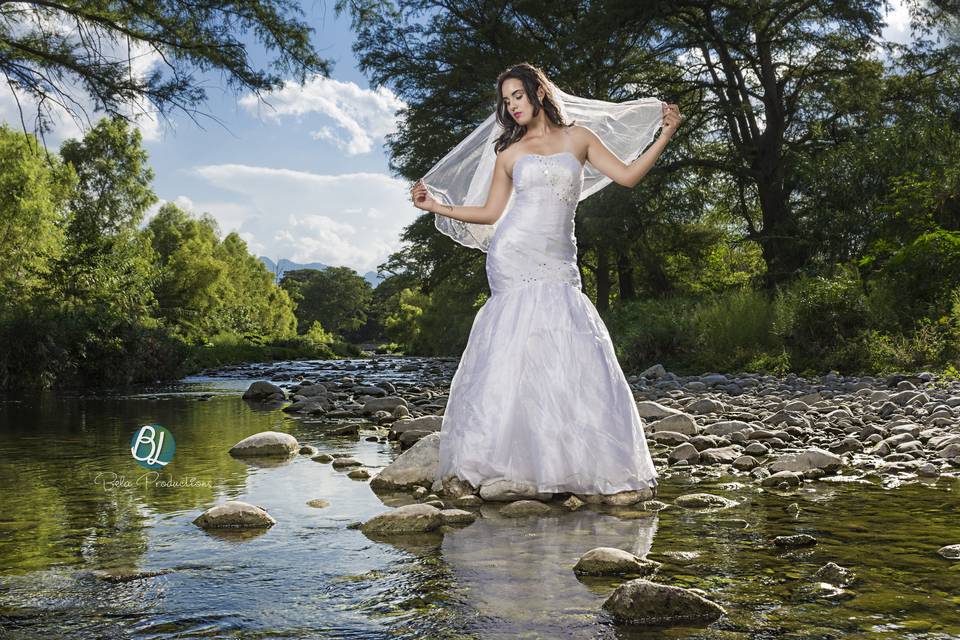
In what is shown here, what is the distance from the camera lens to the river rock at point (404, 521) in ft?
13.7

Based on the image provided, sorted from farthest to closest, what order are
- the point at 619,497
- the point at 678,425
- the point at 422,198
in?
the point at 678,425 → the point at 422,198 → the point at 619,497

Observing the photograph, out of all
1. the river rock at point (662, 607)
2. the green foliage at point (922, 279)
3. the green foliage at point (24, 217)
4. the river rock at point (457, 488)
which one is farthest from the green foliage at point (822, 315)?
the green foliage at point (24, 217)

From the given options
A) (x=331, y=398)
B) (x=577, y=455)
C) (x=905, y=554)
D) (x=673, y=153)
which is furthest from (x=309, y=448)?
(x=673, y=153)

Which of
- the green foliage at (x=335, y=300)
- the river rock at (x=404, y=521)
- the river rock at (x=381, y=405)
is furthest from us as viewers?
the green foliage at (x=335, y=300)

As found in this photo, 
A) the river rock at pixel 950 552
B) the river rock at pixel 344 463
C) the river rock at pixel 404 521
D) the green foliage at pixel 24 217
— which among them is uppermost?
the green foliage at pixel 24 217

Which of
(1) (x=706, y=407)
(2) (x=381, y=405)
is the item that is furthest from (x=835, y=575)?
(2) (x=381, y=405)

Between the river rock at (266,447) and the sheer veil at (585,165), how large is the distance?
237 centimetres

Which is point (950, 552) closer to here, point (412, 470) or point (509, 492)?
point (509, 492)

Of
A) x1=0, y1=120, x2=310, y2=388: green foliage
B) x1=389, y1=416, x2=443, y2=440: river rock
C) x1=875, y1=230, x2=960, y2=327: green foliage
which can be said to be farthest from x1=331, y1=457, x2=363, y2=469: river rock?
x1=875, y1=230, x2=960, y2=327: green foliage

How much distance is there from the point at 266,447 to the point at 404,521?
320 cm

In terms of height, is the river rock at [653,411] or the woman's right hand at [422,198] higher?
the woman's right hand at [422,198]

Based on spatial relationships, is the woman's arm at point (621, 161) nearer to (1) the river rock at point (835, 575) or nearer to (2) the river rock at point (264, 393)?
(1) the river rock at point (835, 575)

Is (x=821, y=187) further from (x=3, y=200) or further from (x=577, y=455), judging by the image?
(x=3, y=200)

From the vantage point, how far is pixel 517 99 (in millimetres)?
5289
